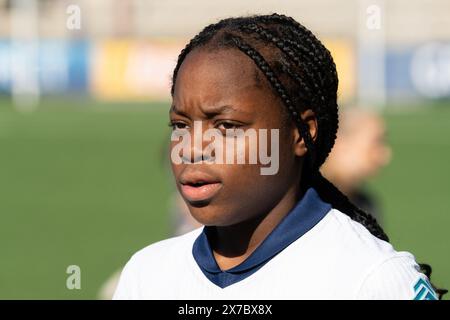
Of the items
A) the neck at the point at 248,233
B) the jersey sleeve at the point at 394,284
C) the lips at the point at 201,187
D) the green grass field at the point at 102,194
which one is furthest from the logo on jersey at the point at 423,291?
the green grass field at the point at 102,194

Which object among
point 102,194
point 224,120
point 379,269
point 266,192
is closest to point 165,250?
point 266,192

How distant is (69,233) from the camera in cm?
1095

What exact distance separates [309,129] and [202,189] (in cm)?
33

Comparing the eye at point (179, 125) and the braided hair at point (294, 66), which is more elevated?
the braided hair at point (294, 66)

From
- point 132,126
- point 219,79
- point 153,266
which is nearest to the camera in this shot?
point 219,79

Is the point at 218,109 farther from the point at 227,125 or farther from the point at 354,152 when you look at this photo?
the point at 354,152

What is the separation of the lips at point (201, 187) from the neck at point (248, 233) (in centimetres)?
16

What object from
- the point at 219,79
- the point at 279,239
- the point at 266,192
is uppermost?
the point at 219,79

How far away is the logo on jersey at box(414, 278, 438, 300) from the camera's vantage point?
7.67ft

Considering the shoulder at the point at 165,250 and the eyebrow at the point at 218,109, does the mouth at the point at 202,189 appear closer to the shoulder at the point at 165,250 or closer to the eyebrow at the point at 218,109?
the eyebrow at the point at 218,109

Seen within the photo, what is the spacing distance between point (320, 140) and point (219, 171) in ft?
1.09

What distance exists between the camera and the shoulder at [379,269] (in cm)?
233

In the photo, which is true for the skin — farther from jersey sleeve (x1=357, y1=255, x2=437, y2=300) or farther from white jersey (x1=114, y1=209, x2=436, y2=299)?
jersey sleeve (x1=357, y1=255, x2=437, y2=300)

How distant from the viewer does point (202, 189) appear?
8.05 feet
